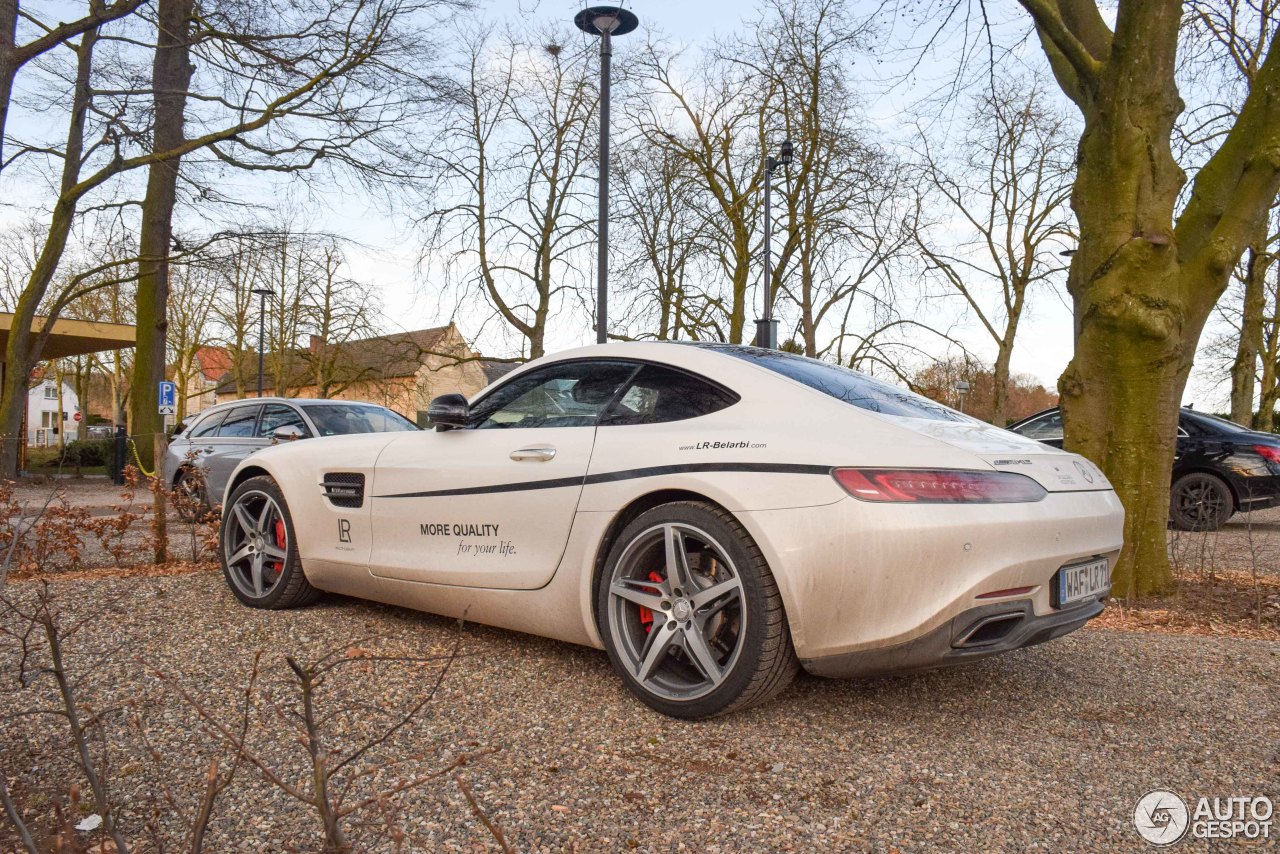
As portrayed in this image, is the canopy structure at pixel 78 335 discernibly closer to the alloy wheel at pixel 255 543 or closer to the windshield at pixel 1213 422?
the alloy wheel at pixel 255 543

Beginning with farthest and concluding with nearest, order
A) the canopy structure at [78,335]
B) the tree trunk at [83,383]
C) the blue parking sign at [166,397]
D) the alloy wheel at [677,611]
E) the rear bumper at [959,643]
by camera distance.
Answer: the tree trunk at [83,383] → the canopy structure at [78,335] → the blue parking sign at [166,397] → the alloy wheel at [677,611] → the rear bumper at [959,643]

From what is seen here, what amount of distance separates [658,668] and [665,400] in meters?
0.99

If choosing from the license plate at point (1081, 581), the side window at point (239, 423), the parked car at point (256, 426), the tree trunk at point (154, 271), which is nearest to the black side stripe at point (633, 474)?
the license plate at point (1081, 581)

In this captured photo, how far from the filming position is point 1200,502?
9.88 meters

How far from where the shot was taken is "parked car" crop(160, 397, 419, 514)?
9883 millimetres

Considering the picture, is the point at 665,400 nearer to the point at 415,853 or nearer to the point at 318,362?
the point at 415,853

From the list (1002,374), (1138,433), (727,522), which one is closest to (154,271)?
(1138,433)

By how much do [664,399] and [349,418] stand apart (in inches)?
294

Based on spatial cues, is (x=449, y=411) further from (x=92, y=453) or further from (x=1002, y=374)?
(x=92, y=453)

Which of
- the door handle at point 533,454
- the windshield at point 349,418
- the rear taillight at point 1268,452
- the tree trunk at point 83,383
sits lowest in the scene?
the rear taillight at point 1268,452

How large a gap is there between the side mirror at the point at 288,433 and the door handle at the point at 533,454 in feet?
19.2

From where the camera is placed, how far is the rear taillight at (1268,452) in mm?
9812

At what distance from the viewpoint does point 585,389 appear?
12.3ft

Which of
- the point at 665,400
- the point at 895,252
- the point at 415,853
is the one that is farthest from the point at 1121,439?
the point at 895,252
